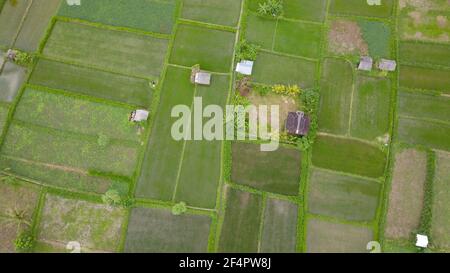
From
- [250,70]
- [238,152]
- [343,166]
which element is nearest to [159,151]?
[238,152]

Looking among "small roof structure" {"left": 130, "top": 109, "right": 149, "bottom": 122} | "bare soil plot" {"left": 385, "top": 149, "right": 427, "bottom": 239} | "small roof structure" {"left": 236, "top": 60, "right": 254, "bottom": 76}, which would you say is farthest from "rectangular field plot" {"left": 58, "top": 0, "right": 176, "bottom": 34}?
"bare soil plot" {"left": 385, "top": 149, "right": 427, "bottom": 239}

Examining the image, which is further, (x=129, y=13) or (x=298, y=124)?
(x=129, y=13)

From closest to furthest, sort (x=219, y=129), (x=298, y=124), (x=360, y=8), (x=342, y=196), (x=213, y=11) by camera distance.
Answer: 1. (x=342, y=196)
2. (x=298, y=124)
3. (x=219, y=129)
4. (x=360, y=8)
5. (x=213, y=11)

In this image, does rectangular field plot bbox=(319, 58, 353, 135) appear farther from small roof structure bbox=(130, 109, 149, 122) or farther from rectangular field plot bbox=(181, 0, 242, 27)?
small roof structure bbox=(130, 109, 149, 122)

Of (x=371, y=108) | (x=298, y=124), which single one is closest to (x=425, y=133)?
(x=371, y=108)

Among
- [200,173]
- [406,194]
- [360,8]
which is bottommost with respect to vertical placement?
[200,173]

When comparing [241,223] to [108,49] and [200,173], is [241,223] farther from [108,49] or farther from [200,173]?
[108,49]
